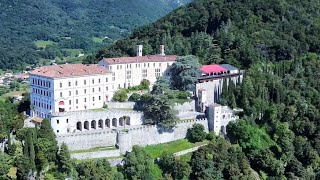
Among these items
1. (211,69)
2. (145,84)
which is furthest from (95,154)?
(211,69)

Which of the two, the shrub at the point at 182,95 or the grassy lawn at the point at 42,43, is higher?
the grassy lawn at the point at 42,43

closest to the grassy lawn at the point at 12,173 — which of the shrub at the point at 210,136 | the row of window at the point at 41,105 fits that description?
the row of window at the point at 41,105

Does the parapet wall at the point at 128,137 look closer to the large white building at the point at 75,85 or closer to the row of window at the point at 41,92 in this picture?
the large white building at the point at 75,85

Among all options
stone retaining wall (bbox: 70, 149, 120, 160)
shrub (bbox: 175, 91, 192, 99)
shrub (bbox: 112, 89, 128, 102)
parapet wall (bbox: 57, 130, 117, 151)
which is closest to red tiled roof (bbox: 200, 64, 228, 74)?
shrub (bbox: 175, 91, 192, 99)

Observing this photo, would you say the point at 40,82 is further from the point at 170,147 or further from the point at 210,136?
the point at 210,136

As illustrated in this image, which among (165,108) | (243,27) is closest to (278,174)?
(165,108)

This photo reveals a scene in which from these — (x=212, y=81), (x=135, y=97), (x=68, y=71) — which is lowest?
(x=135, y=97)

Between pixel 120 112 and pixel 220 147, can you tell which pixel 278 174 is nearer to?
pixel 220 147
